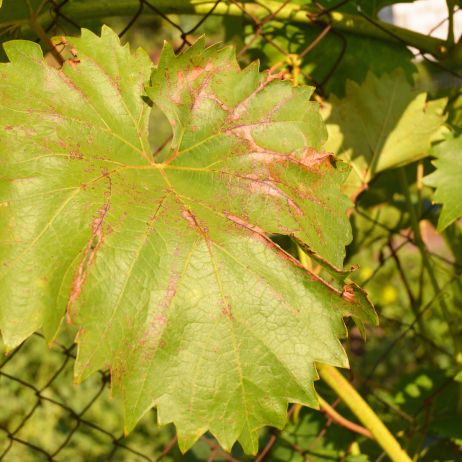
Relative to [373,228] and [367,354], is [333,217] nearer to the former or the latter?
[373,228]

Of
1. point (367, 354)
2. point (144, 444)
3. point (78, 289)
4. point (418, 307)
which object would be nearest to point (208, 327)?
point (78, 289)

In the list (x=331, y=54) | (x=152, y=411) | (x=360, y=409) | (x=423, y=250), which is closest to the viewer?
(x=360, y=409)

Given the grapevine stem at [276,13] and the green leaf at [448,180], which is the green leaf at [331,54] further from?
the green leaf at [448,180]

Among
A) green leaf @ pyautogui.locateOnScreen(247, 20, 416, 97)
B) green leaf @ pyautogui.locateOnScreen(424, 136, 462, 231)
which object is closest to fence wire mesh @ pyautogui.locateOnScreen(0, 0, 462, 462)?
green leaf @ pyautogui.locateOnScreen(247, 20, 416, 97)

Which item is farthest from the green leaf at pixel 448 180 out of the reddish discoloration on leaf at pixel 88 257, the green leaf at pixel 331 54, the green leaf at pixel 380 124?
the reddish discoloration on leaf at pixel 88 257

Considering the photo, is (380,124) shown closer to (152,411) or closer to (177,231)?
(177,231)

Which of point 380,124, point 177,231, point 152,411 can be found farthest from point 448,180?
point 152,411

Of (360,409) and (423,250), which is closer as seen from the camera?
(360,409)
